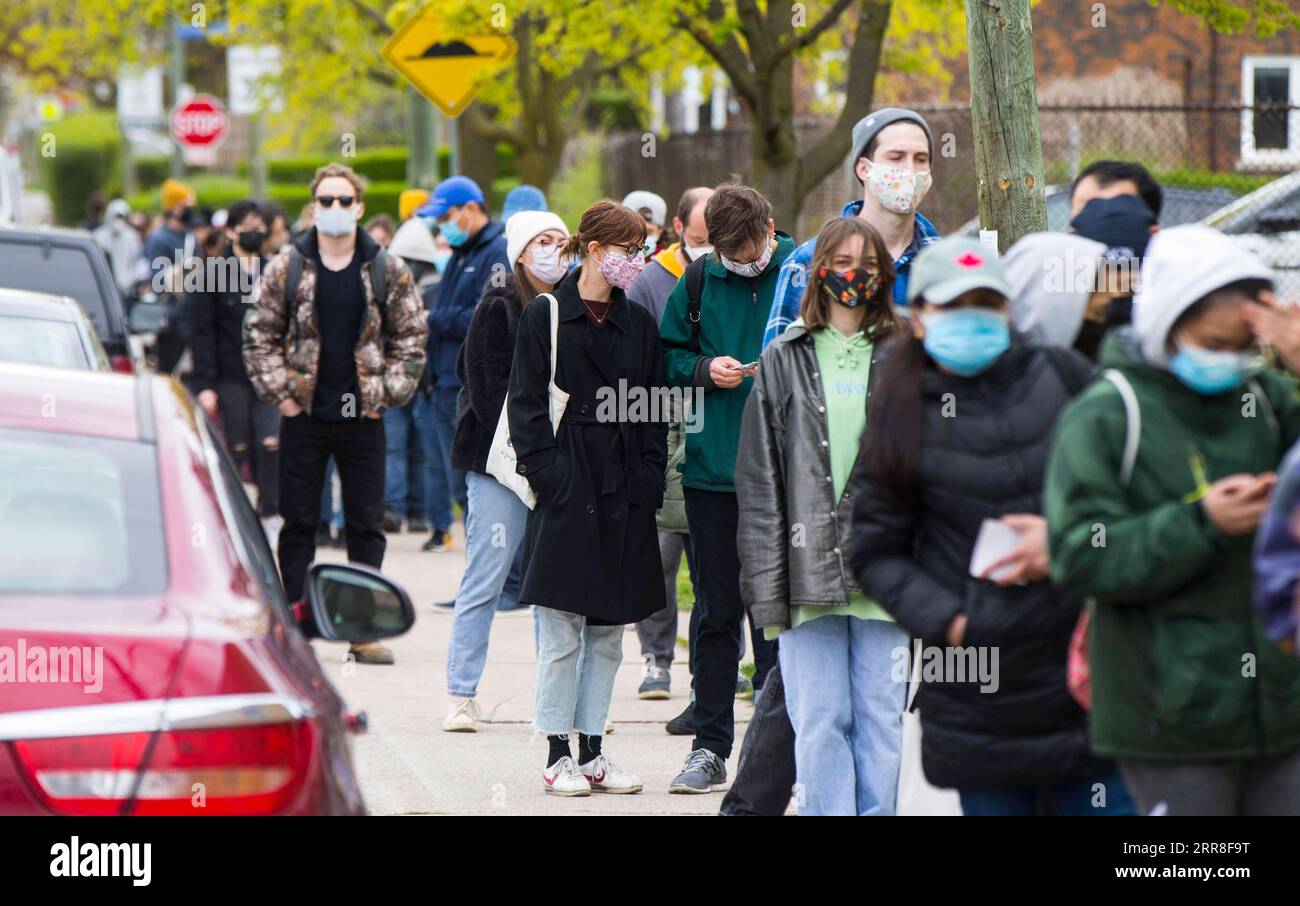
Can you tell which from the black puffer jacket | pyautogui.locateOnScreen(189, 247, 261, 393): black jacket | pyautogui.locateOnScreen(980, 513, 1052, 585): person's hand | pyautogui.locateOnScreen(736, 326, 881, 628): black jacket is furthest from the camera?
pyautogui.locateOnScreen(189, 247, 261, 393): black jacket

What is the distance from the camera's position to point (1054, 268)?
4.48m

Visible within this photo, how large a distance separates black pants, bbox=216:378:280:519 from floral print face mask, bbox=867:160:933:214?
6.96 m

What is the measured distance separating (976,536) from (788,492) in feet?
4.64

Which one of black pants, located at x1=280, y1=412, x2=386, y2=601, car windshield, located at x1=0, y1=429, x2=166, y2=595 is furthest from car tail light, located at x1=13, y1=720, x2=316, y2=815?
black pants, located at x1=280, y1=412, x2=386, y2=601

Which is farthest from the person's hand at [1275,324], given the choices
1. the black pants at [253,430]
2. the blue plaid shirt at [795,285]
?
the black pants at [253,430]

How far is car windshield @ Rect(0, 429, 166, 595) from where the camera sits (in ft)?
11.8

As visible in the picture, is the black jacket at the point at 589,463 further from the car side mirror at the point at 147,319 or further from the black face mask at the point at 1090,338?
the car side mirror at the point at 147,319

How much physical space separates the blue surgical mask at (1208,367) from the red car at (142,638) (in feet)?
5.48

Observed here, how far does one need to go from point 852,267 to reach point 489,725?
327 centimetres

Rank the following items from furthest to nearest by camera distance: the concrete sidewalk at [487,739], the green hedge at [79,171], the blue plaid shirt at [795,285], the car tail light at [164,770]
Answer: the green hedge at [79,171], the concrete sidewalk at [487,739], the blue plaid shirt at [795,285], the car tail light at [164,770]

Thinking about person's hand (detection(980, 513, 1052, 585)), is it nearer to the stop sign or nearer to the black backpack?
the black backpack

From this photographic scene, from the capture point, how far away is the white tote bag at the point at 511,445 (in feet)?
22.1
